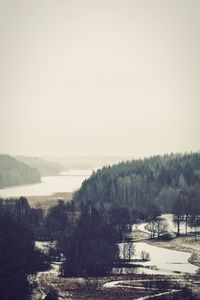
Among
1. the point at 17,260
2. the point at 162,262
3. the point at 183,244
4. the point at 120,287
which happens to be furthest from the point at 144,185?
the point at 120,287

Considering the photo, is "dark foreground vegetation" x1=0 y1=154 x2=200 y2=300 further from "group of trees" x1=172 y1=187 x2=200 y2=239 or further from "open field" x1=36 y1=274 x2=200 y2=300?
"open field" x1=36 y1=274 x2=200 y2=300

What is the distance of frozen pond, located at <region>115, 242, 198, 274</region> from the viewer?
224 feet

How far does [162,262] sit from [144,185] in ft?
214

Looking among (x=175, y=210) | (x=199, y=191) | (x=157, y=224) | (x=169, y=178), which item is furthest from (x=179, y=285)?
(x=169, y=178)

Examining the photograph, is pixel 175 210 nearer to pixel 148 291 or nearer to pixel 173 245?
pixel 173 245

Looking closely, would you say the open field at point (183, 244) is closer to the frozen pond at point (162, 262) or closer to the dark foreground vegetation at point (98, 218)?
the frozen pond at point (162, 262)

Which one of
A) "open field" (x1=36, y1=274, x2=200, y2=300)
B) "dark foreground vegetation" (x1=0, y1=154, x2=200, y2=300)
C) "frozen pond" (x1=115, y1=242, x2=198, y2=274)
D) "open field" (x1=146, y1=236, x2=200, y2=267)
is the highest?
"dark foreground vegetation" (x1=0, y1=154, x2=200, y2=300)

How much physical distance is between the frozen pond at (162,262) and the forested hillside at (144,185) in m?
37.5

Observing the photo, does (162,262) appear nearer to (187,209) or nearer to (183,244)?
(183,244)

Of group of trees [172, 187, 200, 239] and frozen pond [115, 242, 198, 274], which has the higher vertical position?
group of trees [172, 187, 200, 239]

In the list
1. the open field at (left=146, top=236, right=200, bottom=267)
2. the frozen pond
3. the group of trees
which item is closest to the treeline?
the frozen pond

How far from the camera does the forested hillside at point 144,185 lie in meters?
128

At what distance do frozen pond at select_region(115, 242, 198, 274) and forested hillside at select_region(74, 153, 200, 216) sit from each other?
37513mm

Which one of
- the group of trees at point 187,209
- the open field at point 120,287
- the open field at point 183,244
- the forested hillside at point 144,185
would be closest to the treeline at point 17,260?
the open field at point 120,287
